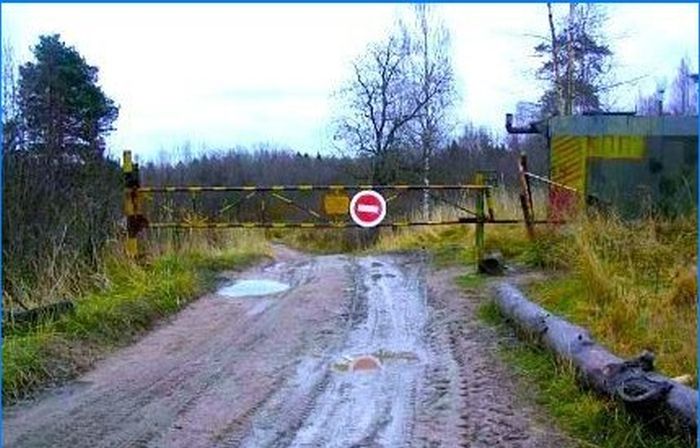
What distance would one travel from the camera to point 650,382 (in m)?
4.91

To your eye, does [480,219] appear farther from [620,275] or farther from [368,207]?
[620,275]

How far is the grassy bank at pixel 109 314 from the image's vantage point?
646cm

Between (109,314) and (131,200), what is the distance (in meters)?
3.81

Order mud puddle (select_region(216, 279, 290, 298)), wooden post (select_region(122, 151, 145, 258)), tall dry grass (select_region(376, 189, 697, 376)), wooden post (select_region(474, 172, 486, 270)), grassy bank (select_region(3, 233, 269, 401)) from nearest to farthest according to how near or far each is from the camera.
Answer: grassy bank (select_region(3, 233, 269, 401))
tall dry grass (select_region(376, 189, 697, 376))
mud puddle (select_region(216, 279, 290, 298))
wooden post (select_region(122, 151, 145, 258))
wooden post (select_region(474, 172, 486, 270))

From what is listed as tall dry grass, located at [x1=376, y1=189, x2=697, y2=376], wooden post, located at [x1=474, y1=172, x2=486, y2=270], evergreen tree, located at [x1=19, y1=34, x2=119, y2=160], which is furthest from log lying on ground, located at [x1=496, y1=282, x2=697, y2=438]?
evergreen tree, located at [x1=19, y1=34, x2=119, y2=160]

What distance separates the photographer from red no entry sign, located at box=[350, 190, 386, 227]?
12312 mm

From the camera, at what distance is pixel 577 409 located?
5.34 metres

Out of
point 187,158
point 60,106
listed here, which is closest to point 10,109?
point 60,106

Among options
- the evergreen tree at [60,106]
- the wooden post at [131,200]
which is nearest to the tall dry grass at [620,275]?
the wooden post at [131,200]

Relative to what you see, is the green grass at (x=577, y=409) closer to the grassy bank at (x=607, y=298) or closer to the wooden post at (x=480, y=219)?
the grassy bank at (x=607, y=298)

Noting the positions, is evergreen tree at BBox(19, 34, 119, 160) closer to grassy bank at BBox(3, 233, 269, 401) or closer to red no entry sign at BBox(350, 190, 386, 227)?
grassy bank at BBox(3, 233, 269, 401)

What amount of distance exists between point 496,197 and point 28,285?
1034 cm

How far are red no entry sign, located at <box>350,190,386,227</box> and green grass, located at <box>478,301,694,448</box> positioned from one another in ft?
18.0

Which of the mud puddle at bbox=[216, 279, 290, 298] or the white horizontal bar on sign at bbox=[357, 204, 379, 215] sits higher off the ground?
the white horizontal bar on sign at bbox=[357, 204, 379, 215]
